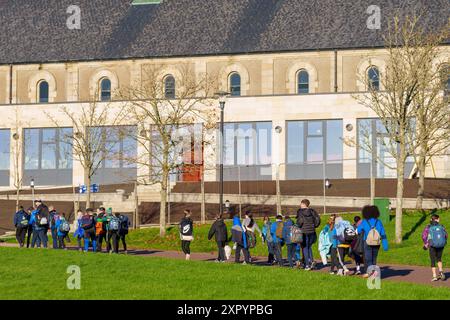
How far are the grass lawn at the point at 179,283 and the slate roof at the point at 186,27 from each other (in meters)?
36.4

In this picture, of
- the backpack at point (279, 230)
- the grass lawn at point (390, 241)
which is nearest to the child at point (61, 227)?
the grass lawn at point (390, 241)

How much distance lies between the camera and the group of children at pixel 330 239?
26.1 m

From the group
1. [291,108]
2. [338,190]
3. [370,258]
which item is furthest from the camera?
[291,108]

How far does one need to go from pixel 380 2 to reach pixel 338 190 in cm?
1805

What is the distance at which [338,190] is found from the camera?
48.5 m

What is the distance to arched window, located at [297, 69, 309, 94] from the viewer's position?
6344cm

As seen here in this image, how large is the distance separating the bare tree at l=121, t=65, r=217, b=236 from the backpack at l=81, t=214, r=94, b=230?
9.69 metres

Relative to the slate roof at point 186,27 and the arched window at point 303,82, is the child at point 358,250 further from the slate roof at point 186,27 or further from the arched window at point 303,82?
the arched window at point 303,82

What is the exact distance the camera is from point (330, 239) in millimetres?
27797

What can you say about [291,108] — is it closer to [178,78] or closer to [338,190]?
[178,78]

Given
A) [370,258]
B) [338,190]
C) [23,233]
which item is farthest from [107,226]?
[338,190]

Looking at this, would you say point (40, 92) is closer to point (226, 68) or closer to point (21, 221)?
point (226, 68)

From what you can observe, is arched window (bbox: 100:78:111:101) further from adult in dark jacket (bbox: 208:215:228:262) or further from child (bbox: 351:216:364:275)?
child (bbox: 351:216:364:275)

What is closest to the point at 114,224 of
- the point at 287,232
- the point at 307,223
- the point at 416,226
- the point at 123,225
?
the point at 123,225
